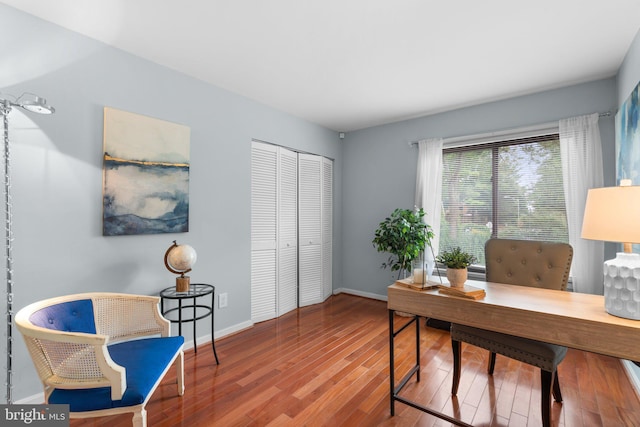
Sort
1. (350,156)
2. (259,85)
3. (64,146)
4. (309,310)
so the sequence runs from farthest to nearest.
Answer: (350,156) < (309,310) < (259,85) < (64,146)

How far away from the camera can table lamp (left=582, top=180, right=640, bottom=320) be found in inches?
48.8

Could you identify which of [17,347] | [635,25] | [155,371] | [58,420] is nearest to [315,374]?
[155,371]

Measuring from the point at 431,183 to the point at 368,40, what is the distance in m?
2.07

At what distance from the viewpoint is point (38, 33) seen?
1.97 m

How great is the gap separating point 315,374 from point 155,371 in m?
1.21

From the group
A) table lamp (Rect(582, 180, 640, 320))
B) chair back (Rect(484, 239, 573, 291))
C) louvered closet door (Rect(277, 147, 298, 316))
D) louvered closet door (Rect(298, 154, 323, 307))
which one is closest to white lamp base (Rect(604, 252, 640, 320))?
table lamp (Rect(582, 180, 640, 320))

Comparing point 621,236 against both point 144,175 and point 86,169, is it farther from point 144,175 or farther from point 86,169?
point 86,169

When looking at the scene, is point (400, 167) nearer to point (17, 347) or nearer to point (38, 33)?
point (38, 33)

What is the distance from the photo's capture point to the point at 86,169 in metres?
2.16

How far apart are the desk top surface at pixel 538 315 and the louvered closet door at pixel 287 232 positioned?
2.11m

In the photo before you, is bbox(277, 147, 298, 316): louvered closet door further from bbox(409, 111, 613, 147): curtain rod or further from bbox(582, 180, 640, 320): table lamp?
bbox(582, 180, 640, 320): table lamp

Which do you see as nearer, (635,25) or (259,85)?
(635,25)

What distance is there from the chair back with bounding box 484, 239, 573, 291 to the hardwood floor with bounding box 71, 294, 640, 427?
2.55 feet

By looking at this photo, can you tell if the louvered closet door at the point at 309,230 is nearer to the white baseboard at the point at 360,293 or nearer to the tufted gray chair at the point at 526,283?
the white baseboard at the point at 360,293
